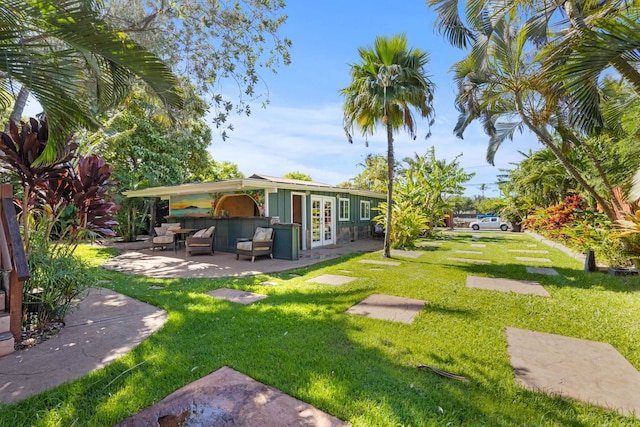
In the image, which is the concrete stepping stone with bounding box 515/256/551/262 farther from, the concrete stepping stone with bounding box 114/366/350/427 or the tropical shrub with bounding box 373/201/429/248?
the concrete stepping stone with bounding box 114/366/350/427

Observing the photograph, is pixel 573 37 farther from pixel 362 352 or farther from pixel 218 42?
pixel 218 42

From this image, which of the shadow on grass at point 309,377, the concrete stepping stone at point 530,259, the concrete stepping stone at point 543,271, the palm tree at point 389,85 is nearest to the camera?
the shadow on grass at point 309,377

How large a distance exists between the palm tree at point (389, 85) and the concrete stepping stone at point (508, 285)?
3415mm

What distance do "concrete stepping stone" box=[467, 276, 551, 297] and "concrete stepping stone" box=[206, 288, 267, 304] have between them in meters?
4.08

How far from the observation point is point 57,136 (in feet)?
10.5

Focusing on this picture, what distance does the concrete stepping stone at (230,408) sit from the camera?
6.29ft

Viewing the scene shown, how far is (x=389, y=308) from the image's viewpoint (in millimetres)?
4234

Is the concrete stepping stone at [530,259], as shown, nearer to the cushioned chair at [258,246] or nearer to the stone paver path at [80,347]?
the cushioned chair at [258,246]

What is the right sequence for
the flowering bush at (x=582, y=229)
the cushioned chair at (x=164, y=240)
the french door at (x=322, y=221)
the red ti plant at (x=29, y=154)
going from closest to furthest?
1. the red ti plant at (x=29, y=154)
2. the flowering bush at (x=582, y=229)
3. the cushioned chair at (x=164, y=240)
4. the french door at (x=322, y=221)

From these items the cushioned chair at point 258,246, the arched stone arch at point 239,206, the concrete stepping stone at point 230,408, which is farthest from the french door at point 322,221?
the concrete stepping stone at point 230,408

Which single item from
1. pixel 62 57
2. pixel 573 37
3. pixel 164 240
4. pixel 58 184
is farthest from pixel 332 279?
pixel 164 240

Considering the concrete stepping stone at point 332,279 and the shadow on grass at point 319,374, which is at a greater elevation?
the concrete stepping stone at point 332,279

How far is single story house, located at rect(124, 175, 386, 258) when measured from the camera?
969 cm

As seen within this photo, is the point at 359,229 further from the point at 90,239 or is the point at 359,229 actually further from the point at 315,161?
the point at 315,161
